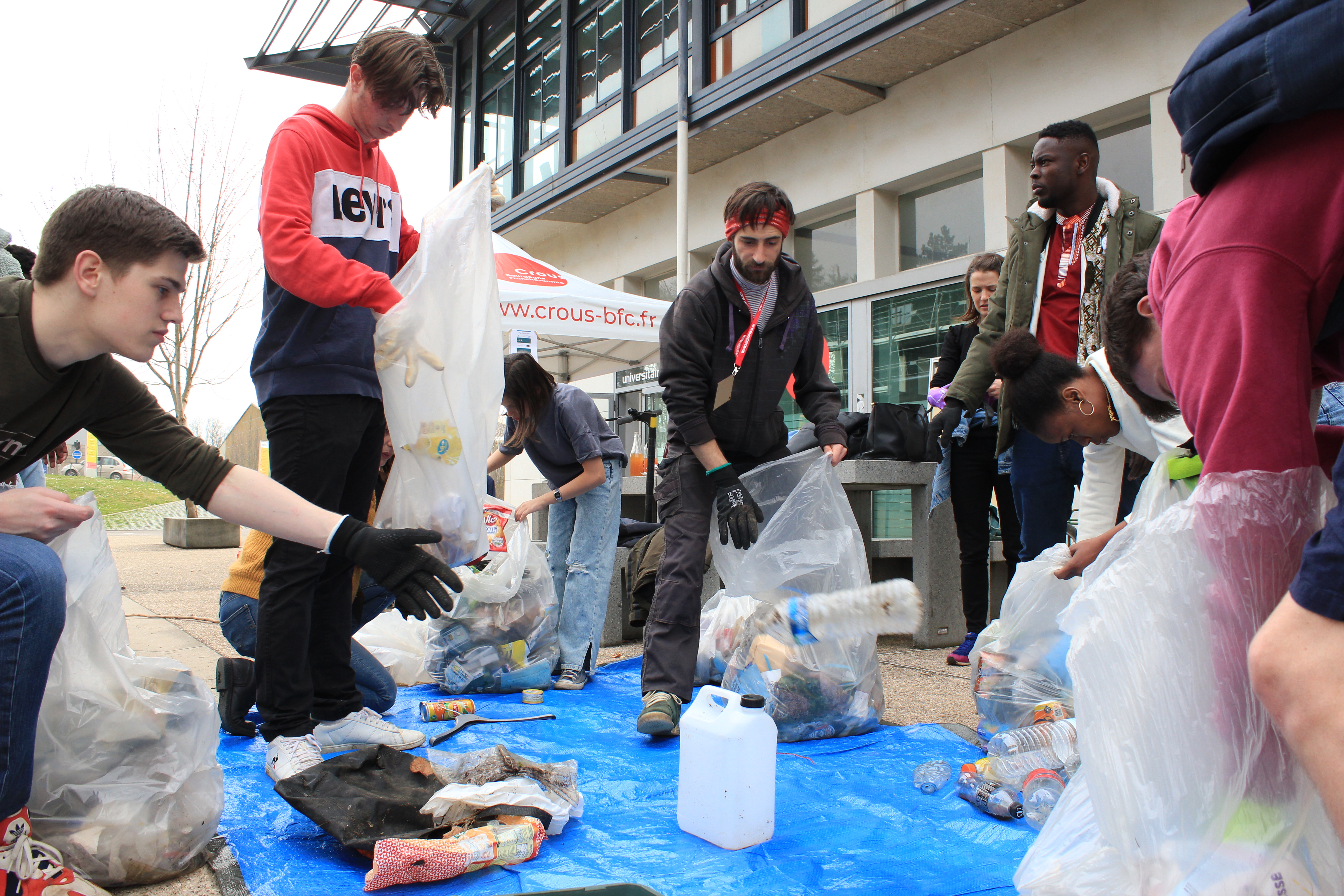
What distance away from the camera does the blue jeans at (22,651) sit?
A: 4.13ft

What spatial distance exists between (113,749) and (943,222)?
681 cm

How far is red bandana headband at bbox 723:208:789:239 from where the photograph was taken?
272 centimetres

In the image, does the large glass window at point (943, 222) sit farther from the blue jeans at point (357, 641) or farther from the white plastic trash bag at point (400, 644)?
the blue jeans at point (357, 641)

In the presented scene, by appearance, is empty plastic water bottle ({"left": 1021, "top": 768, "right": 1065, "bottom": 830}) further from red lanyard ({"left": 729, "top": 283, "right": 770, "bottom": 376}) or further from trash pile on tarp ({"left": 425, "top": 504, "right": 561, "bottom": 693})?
trash pile on tarp ({"left": 425, "top": 504, "right": 561, "bottom": 693})

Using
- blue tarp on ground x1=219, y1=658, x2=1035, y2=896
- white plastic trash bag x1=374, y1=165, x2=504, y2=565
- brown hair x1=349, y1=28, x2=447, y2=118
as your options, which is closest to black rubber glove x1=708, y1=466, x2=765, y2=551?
blue tarp on ground x1=219, y1=658, x2=1035, y2=896

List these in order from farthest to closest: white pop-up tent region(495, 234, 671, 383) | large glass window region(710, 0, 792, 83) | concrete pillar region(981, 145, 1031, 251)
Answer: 1. large glass window region(710, 0, 792, 83)
2. white pop-up tent region(495, 234, 671, 383)
3. concrete pillar region(981, 145, 1031, 251)

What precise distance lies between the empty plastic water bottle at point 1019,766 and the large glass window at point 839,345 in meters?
5.69

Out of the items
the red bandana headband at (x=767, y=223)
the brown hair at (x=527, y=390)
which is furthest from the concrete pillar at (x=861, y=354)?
the red bandana headband at (x=767, y=223)

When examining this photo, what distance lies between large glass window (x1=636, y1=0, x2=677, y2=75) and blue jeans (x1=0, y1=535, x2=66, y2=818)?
9191mm

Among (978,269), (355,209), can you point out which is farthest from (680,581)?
(978,269)

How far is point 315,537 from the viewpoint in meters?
1.62

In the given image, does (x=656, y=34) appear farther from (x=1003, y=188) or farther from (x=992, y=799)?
(x=992, y=799)

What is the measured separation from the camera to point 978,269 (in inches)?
149

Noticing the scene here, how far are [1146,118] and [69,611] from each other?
6414 mm
